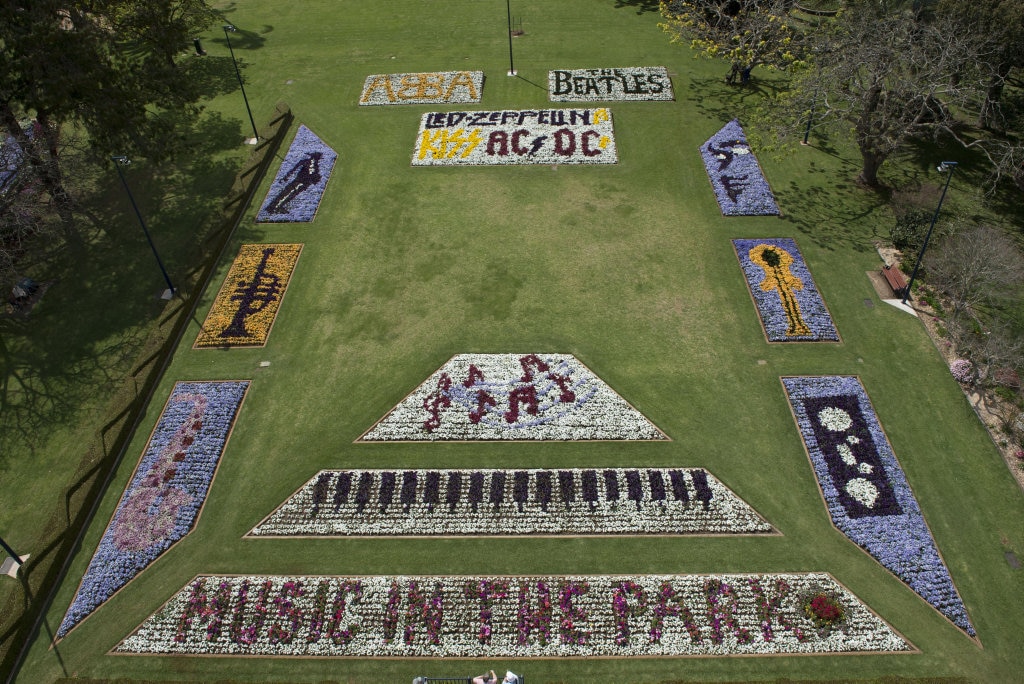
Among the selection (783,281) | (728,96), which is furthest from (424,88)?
(783,281)

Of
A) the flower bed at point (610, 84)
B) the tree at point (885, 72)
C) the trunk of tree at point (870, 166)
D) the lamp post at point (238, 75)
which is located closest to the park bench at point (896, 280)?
the tree at point (885, 72)

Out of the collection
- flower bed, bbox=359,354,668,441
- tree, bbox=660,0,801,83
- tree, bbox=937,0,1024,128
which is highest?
tree, bbox=937,0,1024,128

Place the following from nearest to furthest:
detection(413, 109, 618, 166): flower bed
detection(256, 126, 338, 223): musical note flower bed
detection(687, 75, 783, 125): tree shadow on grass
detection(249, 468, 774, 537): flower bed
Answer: detection(249, 468, 774, 537): flower bed, detection(256, 126, 338, 223): musical note flower bed, detection(413, 109, 618, 166): flower bed, detection(687, 75, 783, 125): tree shadow on grass

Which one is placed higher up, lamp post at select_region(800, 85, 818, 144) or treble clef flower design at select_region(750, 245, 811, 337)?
lamp post at select_region(800, 85, 818, 144)

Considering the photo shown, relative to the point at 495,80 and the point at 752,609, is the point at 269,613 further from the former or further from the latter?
the point at 495,80

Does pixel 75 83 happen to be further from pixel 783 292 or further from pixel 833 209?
pixel 833 209

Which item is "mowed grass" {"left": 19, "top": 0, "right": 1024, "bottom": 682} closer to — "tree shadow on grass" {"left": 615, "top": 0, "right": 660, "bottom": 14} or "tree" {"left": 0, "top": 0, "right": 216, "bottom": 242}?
"tree" {"left": 0, "top": 0, "right": 216, "bottom": 242}

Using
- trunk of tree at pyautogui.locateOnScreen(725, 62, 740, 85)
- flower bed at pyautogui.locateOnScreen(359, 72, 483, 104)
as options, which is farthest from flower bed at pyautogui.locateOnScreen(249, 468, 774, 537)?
trunk of tree at pyautogui.locateOnScreen(725, 62, 740, 85)
